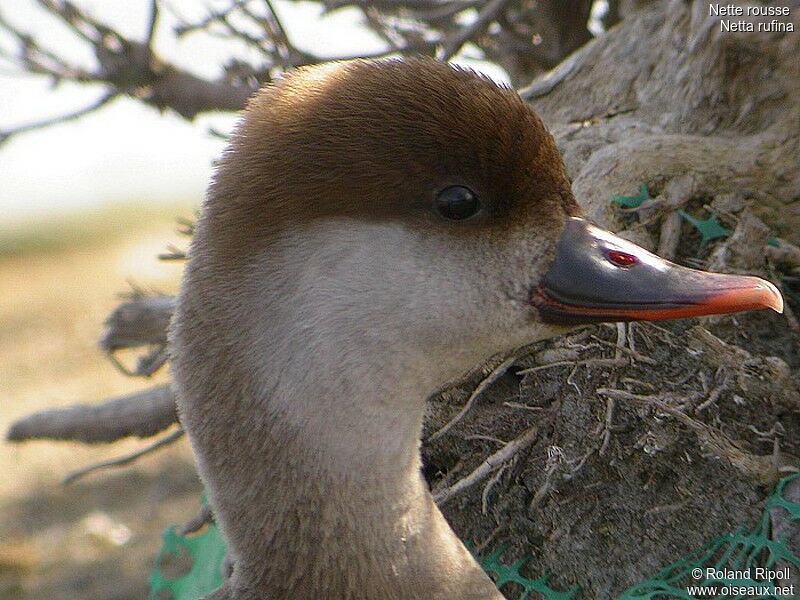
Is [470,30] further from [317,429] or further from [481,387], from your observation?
[317,429]

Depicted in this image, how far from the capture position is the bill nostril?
74.5 inches

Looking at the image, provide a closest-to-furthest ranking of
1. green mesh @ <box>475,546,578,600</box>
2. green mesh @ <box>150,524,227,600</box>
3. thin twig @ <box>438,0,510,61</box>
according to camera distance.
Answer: green mesh @ <box>475,546,578,600</box> < green mesh @ <box>150,524,227,600</box> < thin twig @ <box>438,0,510,61</box>

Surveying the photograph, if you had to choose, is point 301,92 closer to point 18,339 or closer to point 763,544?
point 763,544

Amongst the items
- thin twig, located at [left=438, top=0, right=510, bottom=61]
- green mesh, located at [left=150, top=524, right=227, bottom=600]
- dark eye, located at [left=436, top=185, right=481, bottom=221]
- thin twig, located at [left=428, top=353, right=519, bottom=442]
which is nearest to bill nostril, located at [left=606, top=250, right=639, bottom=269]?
dark eye, located at [left=436, top=185, right=481, bottom=221]

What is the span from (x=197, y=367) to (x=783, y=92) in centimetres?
182

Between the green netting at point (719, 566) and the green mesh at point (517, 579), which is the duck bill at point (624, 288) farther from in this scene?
the green mesh at point (517, 579)

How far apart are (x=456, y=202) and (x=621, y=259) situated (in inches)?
13.2

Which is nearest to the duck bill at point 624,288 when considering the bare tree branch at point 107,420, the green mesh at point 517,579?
the green mesh at point 517,579

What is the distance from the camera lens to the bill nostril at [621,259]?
1894mm

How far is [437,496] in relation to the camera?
241cm

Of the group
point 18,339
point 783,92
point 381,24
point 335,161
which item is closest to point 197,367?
point 335,161

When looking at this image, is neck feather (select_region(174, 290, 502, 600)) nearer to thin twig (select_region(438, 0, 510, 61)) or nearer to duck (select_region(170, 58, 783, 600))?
duck (select_region(170, 58, 783, 600))

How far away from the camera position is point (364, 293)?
1.80 metres

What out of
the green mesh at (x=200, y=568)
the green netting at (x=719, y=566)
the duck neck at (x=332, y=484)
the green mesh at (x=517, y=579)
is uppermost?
the duck neck at (x=332, y=484)
